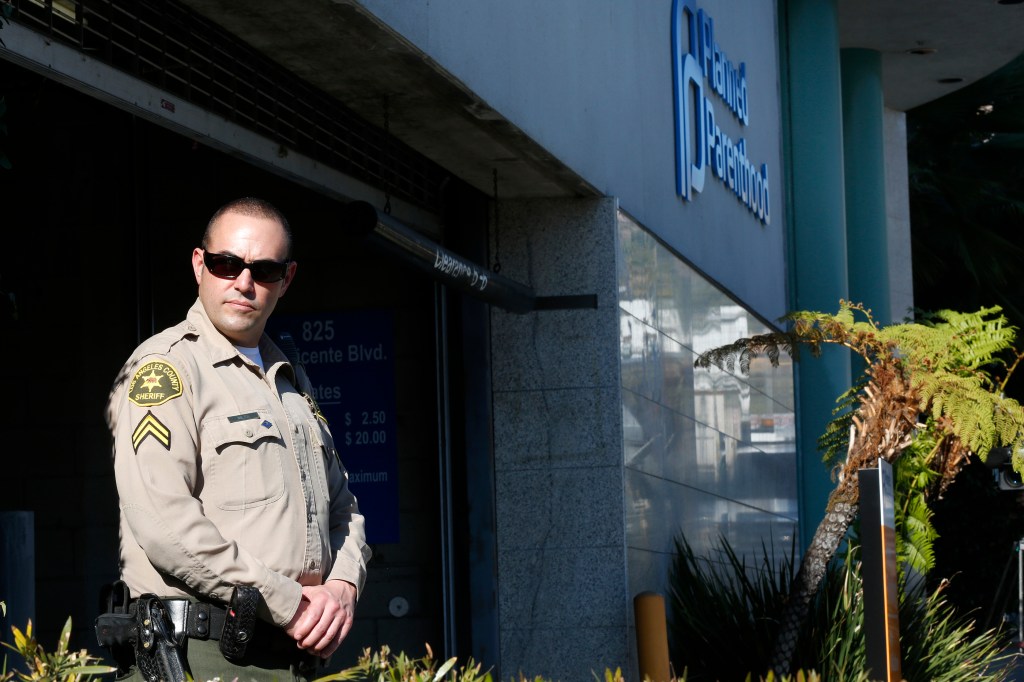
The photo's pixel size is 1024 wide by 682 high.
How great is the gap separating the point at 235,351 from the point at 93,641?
537 centimetres

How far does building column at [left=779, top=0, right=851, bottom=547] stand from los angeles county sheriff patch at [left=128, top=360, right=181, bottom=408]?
41.8 ft

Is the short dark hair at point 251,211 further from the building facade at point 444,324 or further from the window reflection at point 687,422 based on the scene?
the window reflection at point 687,422

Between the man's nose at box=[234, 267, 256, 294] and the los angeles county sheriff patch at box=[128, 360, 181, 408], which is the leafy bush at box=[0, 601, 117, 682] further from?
the man's nose at box=[234, 267, 256, 294]

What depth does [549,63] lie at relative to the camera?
732cm


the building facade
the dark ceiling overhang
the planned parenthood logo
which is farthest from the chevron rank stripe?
the planned parenthood logo

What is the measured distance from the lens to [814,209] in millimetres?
15703

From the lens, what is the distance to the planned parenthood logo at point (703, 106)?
10398 mm

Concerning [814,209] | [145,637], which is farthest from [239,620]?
[814,209]

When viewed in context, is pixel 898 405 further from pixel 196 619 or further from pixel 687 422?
pixel 196 619

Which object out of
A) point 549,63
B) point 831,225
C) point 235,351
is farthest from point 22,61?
point 831,225

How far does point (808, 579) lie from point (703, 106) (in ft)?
14.9

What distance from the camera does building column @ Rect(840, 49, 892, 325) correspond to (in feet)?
59.6

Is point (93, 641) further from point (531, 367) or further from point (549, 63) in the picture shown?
point (549, 63)

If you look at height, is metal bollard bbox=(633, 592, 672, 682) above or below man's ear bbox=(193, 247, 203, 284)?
below
